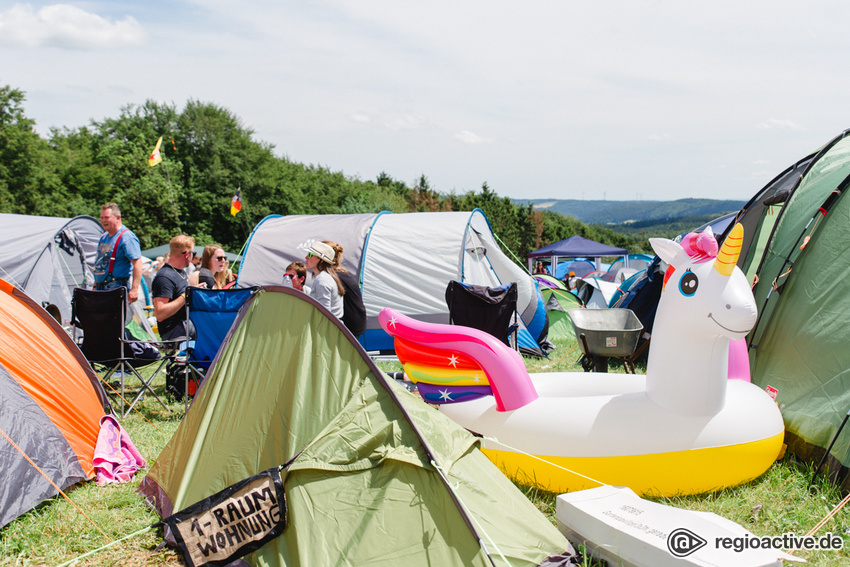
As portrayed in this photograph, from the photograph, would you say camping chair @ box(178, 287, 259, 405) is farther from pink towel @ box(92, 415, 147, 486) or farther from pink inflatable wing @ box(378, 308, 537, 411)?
pink inflatable wing @ box(378, 308, 537, 411)

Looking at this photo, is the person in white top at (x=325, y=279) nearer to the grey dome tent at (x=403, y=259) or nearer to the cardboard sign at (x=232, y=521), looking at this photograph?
the cardboard sign at (x=232, y=521)

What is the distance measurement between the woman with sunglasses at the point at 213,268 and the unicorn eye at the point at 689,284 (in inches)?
174

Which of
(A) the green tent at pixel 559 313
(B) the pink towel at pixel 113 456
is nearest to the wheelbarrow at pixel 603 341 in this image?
(B) the pink towel at pixel 113 456

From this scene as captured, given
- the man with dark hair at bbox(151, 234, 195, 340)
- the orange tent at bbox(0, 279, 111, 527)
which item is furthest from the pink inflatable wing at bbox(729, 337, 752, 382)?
the man with dark hair at bbox(151, 234, 195, 340)

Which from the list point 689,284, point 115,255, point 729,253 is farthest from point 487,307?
point 115,255

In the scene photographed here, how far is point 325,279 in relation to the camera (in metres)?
5.03

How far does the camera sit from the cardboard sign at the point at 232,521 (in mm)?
2439

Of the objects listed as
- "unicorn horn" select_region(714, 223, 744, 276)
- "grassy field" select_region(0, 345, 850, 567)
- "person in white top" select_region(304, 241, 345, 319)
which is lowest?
"grassy field" select_region(0, 345, 850, 567)

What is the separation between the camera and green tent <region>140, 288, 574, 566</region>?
2.30 metres

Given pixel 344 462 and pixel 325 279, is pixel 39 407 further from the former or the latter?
pixel 325 279

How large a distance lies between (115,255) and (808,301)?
5.81 metres

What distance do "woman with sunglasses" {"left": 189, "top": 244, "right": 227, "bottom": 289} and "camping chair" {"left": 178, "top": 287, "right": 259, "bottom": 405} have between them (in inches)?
39.2

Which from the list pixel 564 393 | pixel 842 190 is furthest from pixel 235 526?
pixel 842 190

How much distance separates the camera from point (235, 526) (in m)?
2.50
